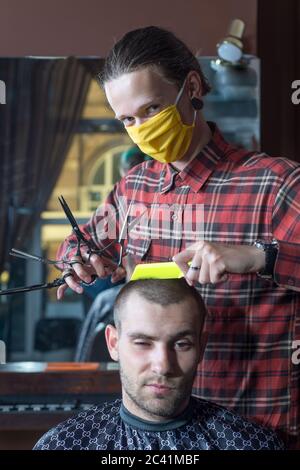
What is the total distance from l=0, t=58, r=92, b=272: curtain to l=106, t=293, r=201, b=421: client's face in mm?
1104

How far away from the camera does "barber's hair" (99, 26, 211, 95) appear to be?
1.55m

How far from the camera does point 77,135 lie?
2.63 m

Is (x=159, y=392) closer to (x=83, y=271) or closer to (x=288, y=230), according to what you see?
(x=83, y=271)

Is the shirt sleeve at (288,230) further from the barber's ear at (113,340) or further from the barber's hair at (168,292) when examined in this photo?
the barber's ear at (113,340)

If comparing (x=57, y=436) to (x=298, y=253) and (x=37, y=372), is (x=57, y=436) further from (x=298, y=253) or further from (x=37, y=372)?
(x=37, y=372)

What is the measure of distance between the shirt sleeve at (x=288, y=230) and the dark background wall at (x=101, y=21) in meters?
1.14

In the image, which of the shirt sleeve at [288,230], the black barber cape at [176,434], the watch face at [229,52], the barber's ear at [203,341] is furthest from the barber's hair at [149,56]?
the watch face at [229,52]

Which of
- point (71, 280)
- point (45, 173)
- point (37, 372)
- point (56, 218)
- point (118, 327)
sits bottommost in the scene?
point (37, 372)

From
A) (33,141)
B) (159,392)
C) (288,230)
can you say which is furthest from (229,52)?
(159,392)

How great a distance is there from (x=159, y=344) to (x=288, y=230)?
1.20ft

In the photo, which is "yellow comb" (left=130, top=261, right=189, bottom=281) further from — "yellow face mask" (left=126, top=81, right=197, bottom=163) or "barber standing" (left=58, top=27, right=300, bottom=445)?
"yellow face mask" (left=126, top=81, right=197, bottom=163)

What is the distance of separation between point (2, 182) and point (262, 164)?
50.3 inches

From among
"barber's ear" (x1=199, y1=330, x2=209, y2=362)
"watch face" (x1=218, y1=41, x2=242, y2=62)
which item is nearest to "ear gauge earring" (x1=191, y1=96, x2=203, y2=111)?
"barber's ear" (x1=199, y1=330, x2=209, y2=362)
